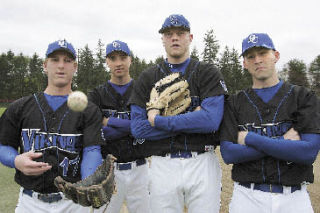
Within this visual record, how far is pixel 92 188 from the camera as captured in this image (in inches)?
82.1

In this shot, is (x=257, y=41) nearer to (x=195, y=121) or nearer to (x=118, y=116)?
(x=195, y=121)

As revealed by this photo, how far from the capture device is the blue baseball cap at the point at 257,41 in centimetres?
259

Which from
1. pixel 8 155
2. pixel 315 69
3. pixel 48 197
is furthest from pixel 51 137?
pixel 315 69

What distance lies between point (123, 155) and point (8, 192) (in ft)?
12.7

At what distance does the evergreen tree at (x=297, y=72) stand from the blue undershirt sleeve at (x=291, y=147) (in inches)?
2097

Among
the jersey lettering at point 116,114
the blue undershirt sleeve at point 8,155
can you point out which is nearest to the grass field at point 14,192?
the jersey lettering at point 116,114

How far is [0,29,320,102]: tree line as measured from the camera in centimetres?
4628

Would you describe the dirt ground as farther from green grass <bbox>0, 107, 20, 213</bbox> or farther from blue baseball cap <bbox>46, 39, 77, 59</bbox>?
blue baseball cap <bbox>46, 39, 77, 59</bbox>

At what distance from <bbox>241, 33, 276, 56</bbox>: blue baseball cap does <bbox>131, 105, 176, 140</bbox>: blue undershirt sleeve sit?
1.07 meters

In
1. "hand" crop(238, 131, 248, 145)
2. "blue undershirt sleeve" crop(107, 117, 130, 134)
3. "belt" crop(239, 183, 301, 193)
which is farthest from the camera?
"blue undershirt sleeve" crop(107, 117, 130, 134)

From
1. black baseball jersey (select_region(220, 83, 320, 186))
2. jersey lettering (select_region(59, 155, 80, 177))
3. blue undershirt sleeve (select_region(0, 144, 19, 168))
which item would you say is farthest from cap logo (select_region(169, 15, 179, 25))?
blue undershirt sleeve (select_region(0, 144, 19, 168))

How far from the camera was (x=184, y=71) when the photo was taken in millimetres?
2854

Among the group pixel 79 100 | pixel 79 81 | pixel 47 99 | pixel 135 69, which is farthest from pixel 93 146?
pixel 135 69

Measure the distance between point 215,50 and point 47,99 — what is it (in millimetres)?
46937
